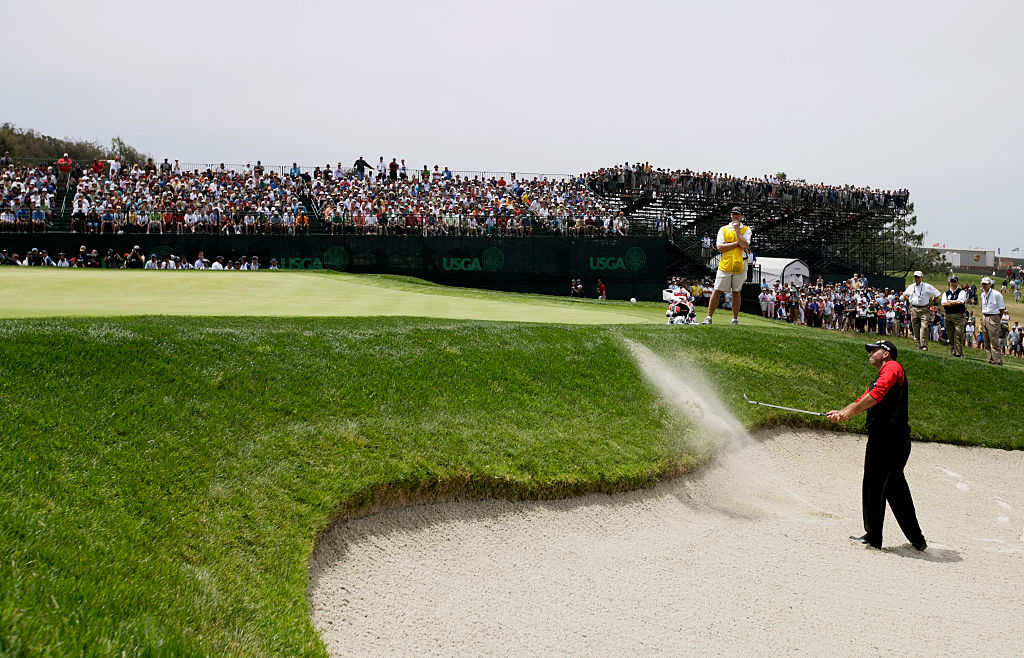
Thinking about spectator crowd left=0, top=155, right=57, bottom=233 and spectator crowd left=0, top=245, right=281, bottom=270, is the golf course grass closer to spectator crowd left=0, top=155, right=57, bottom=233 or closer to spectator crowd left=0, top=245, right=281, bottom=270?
spectator crowd left=0, top=245, right=281, bottom=270

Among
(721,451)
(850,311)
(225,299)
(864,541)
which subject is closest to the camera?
(864,541)

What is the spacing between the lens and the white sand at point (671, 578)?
6.04 metres

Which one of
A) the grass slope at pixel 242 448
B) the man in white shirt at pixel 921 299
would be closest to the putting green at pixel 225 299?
the grass slope at pixel 242 448

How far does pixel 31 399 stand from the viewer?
23.6 feet

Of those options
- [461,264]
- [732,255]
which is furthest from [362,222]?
[732,255]

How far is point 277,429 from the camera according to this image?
Result: 823 centimetres

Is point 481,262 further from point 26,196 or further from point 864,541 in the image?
point 864,541

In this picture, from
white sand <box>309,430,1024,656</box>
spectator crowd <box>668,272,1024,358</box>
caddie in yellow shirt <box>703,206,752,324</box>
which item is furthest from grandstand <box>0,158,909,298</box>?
white sand <box>309,430,1024,656</box>

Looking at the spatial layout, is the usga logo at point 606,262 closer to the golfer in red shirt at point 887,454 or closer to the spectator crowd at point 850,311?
the spectator crowd at point 850,311

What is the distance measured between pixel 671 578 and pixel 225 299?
1343 cm

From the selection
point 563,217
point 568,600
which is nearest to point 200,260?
point 563,217

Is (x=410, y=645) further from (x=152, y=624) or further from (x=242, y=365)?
(x=242, y=365)

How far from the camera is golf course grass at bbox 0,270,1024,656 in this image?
500 centimetres

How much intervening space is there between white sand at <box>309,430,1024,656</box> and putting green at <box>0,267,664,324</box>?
25.3 feet
